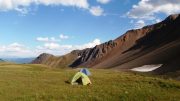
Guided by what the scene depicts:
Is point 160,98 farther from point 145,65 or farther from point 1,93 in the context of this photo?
point 145,65

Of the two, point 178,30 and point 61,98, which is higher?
point 178,30

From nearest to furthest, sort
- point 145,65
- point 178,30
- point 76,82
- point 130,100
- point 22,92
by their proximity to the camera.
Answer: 1. point 130,100
2. point 22,92
3. point 76,82
4. point 145,65
5. point 178,30

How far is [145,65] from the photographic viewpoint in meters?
146

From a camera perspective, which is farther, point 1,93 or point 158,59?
point 158,59

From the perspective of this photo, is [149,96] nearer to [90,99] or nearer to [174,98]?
[174,98]

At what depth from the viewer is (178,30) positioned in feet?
651

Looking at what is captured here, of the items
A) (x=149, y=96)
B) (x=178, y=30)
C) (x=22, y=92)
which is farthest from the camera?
(x=178, y=30)

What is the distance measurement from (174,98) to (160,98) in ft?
3.92

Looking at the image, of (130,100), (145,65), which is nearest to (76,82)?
(130,100)

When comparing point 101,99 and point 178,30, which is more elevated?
point 178,30

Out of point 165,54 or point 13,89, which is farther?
point 165,54

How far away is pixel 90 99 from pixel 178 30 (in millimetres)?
179165

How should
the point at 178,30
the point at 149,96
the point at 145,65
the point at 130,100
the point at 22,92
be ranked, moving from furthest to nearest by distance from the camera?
the point at 178,30 → the point at 145,65 → the point at 22,92 → the point at 149,96 → the point at 130,100

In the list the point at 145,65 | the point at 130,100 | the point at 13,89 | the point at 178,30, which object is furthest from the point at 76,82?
the point at 178,30
